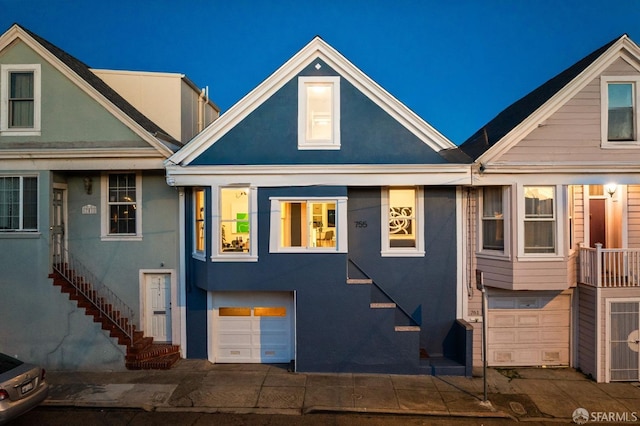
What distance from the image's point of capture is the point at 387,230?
11.3 metres

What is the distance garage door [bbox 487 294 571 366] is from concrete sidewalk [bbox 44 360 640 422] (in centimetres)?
49

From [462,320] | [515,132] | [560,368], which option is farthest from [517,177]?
[560,368]

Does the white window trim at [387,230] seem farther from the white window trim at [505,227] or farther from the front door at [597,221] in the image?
the front door at [597,221]

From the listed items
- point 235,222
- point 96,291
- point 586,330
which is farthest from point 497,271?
point 96,291

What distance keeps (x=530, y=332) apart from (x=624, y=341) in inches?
85.3

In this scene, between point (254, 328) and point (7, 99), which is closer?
point (7, 99)

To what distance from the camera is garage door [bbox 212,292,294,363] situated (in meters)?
11.5

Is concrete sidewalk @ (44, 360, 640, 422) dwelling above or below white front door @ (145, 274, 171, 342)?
below

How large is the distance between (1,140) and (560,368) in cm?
1705

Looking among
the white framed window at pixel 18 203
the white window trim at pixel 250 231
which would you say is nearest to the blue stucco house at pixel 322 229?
the white window trim at pixel 250 231

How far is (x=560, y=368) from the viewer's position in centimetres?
1124

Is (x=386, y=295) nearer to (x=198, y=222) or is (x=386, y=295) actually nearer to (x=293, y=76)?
(x=198, y=222)

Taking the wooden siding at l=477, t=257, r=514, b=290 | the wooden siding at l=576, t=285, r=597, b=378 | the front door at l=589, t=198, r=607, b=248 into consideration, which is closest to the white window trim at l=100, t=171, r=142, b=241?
the wooden siding at l=477, t=257, r=514, b=290

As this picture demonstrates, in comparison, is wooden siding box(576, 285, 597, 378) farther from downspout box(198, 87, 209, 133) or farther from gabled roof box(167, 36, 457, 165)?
downspout box(198, 87, 209, 133)
